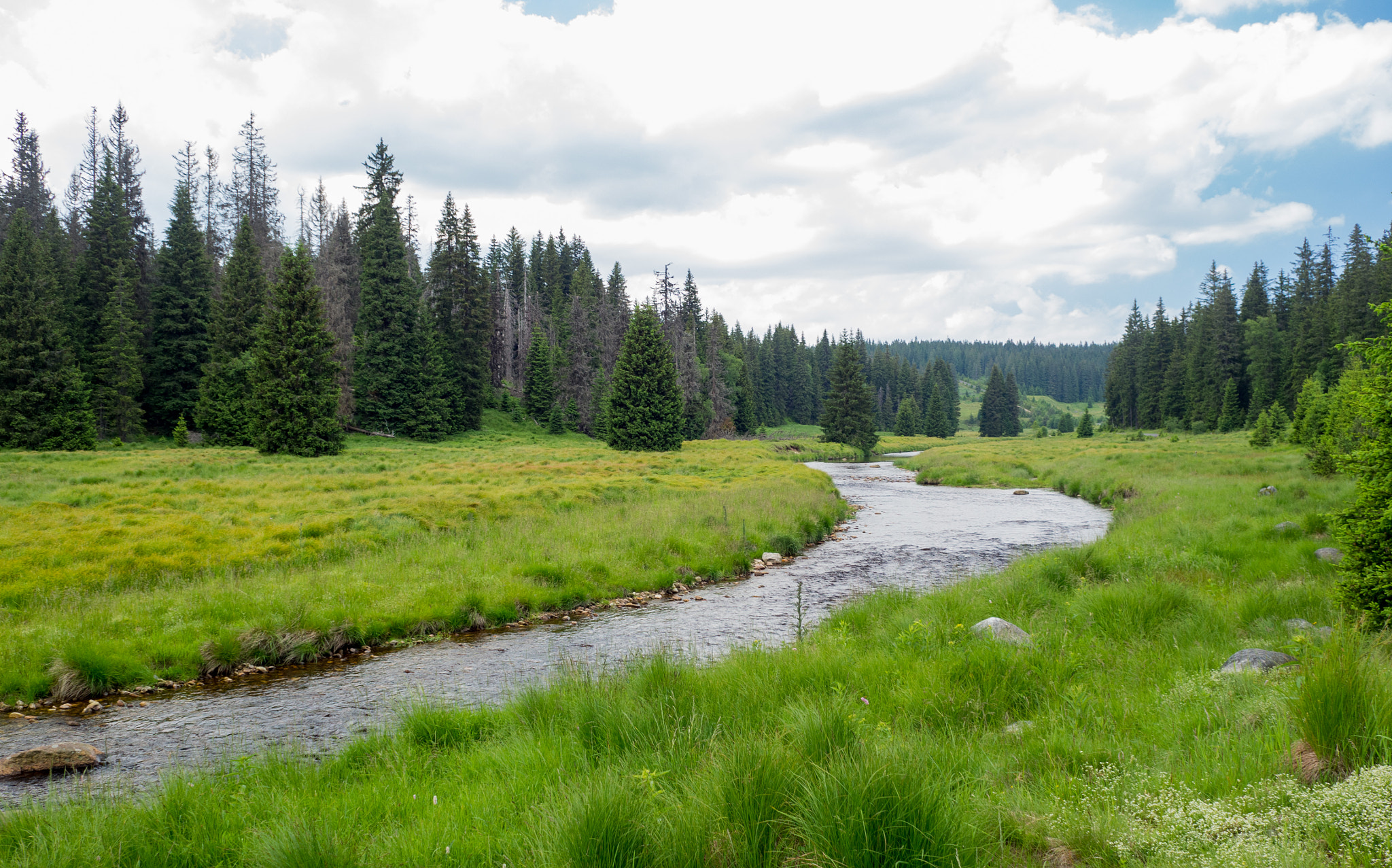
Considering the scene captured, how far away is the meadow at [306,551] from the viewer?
10180 mm

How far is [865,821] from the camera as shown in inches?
129

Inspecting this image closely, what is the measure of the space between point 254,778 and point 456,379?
57.8m

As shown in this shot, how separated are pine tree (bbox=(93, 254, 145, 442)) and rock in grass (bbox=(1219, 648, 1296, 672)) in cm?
5848

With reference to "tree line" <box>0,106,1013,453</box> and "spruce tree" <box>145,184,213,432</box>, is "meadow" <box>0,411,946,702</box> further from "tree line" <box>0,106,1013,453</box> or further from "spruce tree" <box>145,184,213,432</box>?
"spruce tree" <box>145,184,213,432</box>

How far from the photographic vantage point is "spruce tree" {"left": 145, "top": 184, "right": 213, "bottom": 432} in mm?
50406

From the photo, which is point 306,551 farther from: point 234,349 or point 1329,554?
point 234,349

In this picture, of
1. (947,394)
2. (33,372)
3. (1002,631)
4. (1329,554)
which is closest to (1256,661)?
(1002,631)

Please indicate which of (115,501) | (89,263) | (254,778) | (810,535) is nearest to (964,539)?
(810,535)

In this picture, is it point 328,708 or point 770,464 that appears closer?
point 328,708

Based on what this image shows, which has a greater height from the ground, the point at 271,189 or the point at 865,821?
the point at 271,189

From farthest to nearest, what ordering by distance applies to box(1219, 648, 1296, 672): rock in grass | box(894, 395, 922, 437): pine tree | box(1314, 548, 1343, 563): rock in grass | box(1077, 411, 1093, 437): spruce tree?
box(894, 395, 922, 437): pine tree, box(1077, 411, 1093, 437): spruce tree, box(1314, 548, 1343, 563): rock in grass, box(1219, 648, 1296, 672): rock in grass

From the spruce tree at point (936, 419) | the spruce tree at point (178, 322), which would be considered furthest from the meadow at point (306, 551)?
the spruce tree at point (936, 419)

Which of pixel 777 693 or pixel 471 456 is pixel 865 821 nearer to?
pixel 777 693

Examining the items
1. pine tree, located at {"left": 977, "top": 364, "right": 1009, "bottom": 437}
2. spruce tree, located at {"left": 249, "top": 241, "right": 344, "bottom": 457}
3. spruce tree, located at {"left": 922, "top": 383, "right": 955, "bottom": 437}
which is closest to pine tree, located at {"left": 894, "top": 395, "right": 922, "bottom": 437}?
spruce tree, located at {"left": 922, "top": 383, "right": 955, "bottom": 437}
